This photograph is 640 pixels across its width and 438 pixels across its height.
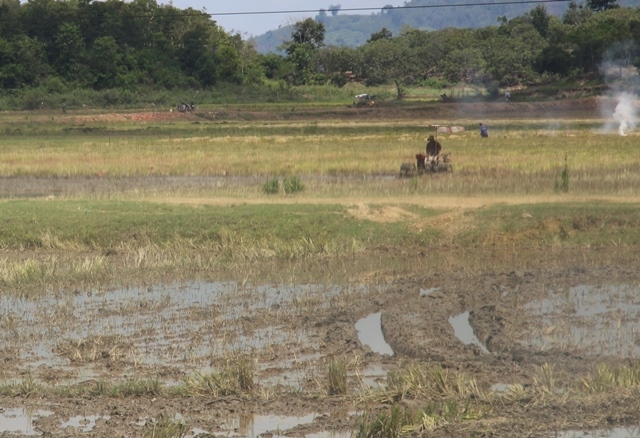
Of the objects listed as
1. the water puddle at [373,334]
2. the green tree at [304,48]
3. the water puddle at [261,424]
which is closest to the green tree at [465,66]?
the green tree at [304,48]

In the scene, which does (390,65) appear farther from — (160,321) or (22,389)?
(22,389)

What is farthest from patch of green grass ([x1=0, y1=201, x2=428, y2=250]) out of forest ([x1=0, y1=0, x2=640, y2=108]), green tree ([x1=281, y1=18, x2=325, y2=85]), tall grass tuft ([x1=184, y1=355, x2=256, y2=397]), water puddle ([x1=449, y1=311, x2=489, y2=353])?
green tree ([x1=281, y1=18, x2=325, y2=85])

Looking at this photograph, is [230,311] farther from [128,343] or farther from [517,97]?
[517,97]

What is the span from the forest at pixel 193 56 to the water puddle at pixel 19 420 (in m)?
47.0

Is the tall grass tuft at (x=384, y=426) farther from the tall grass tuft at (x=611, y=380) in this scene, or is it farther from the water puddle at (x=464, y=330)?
the water puddle at (x=464, y=330)

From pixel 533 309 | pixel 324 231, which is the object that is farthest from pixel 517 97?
pixel 533 309

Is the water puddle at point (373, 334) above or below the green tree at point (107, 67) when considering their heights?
below

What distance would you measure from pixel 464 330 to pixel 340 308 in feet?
5.15

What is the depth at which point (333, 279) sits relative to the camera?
13328mm

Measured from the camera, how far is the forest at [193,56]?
5669 cm

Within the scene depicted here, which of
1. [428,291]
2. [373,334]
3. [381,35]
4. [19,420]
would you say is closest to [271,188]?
[428,291]

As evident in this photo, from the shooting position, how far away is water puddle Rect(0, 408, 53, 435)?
739 cm

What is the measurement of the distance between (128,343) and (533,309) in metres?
4.52

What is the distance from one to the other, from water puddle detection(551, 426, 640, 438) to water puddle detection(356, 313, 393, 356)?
2765 mm
